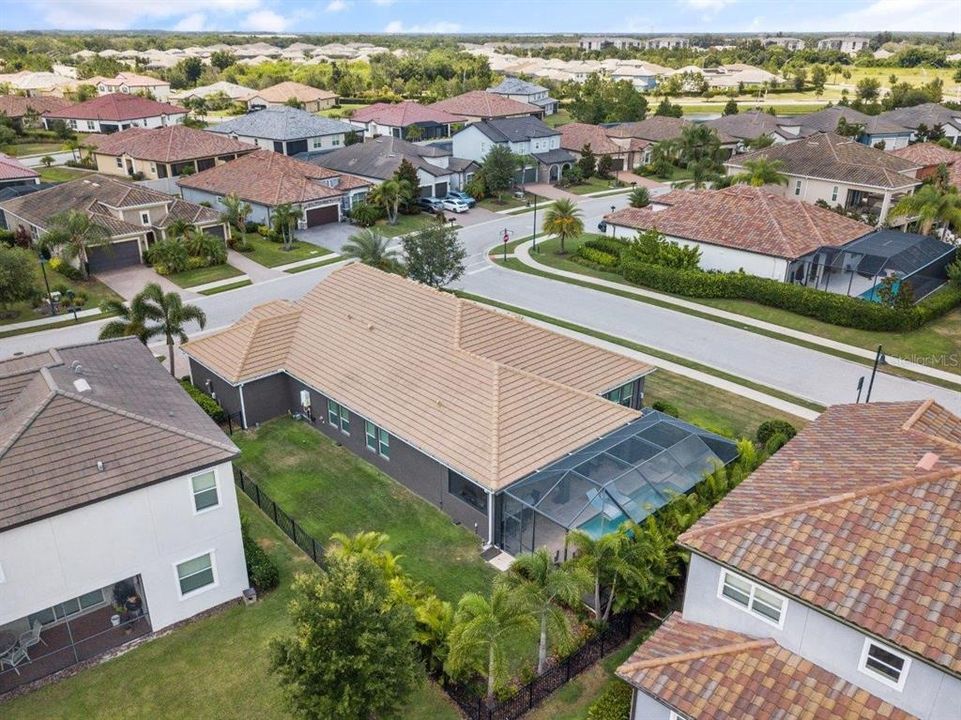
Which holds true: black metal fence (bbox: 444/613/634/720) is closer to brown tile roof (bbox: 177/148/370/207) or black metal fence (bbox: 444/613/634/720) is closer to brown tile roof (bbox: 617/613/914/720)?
brown tile roof (bbox: 617/613/914/720)

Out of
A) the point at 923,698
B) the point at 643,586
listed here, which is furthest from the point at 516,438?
the point at 923,698

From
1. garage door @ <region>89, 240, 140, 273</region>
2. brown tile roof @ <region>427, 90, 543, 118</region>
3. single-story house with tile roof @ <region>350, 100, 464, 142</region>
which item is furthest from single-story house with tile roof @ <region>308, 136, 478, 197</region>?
brown tile roof @ <region>427, 90, 543, 118</region>

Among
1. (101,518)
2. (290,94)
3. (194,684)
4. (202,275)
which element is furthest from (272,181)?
(290,94)

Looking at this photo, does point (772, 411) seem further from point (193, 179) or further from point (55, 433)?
point (193, 179)

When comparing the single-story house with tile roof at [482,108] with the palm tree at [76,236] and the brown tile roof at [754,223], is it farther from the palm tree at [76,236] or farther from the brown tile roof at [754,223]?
the palm tree at [76,236]

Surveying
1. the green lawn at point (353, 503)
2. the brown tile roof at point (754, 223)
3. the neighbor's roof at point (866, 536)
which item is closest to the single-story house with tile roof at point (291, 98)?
the brown tile roof at point (754, 223)

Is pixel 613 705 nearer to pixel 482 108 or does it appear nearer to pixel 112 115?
pixel 482 108
